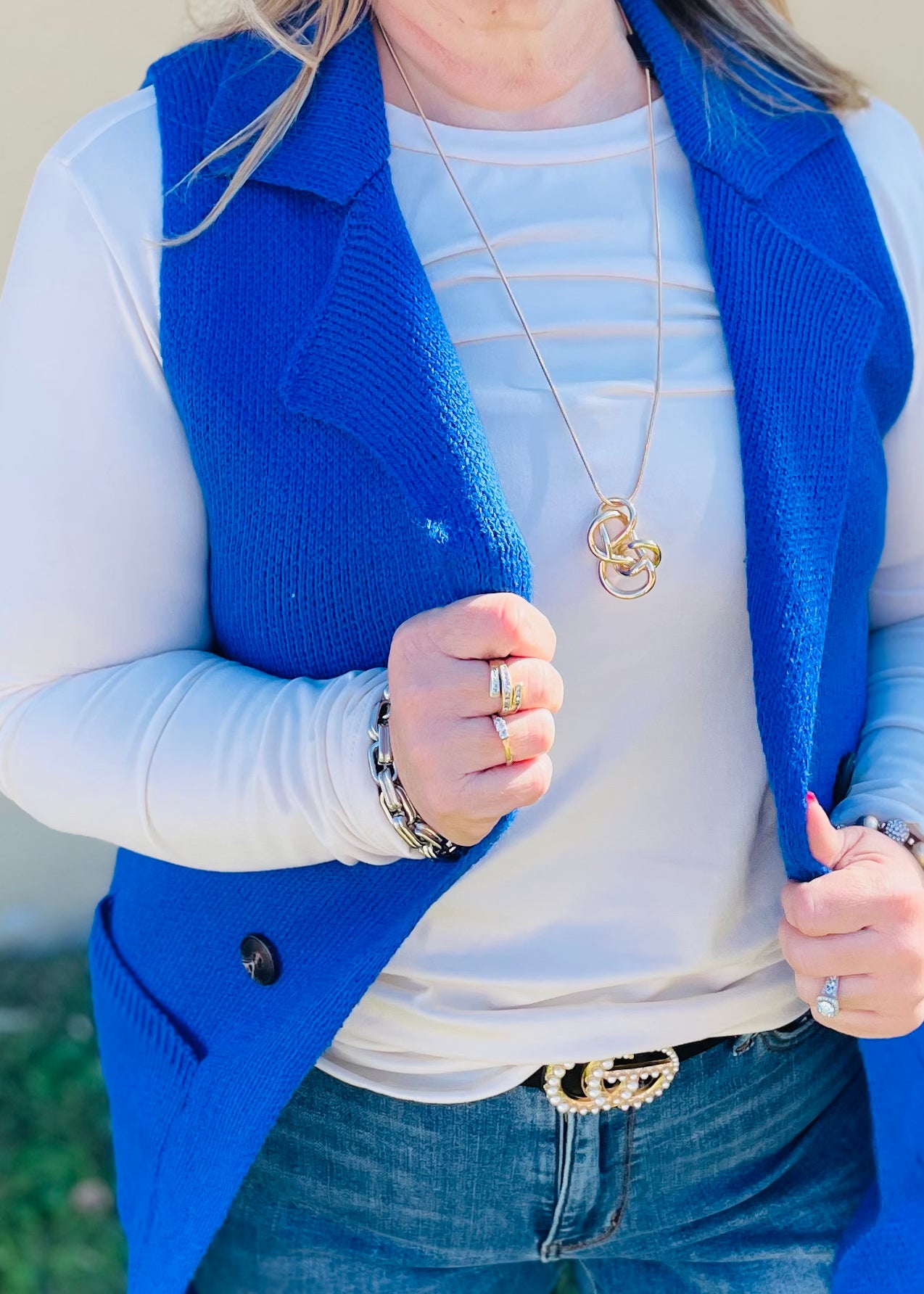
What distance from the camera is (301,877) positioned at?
133 cm

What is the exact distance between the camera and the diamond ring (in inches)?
50.5

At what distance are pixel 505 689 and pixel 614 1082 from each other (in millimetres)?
469

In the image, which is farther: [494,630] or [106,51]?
[106,51]

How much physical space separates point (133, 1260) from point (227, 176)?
42.4 inches

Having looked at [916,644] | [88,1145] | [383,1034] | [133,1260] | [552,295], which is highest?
[552,295]

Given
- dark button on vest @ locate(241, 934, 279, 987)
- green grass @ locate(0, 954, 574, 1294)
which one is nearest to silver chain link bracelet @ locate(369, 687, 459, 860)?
dark button on vest @ locate(241, 934, 279, 987)

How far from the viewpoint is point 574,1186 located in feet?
4.54

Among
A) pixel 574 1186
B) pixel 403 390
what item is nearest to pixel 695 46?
pixel 403 390

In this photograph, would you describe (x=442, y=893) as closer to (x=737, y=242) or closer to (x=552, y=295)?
(x=552, y=295)

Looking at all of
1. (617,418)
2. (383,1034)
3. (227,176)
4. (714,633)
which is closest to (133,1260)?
(383,1034)

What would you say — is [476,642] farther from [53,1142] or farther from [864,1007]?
[53,1142]

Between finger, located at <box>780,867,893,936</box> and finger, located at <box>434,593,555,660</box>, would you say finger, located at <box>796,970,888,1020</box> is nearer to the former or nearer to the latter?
finger, located at <box>780,867,893,936</box>

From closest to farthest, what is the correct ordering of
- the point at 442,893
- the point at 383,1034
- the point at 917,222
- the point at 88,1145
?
the point at 442,893, the point at 383,1034, the point at 917,222, the point at 88,1145

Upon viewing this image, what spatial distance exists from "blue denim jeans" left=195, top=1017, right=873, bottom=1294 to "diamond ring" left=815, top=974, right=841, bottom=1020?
5.9 inches
